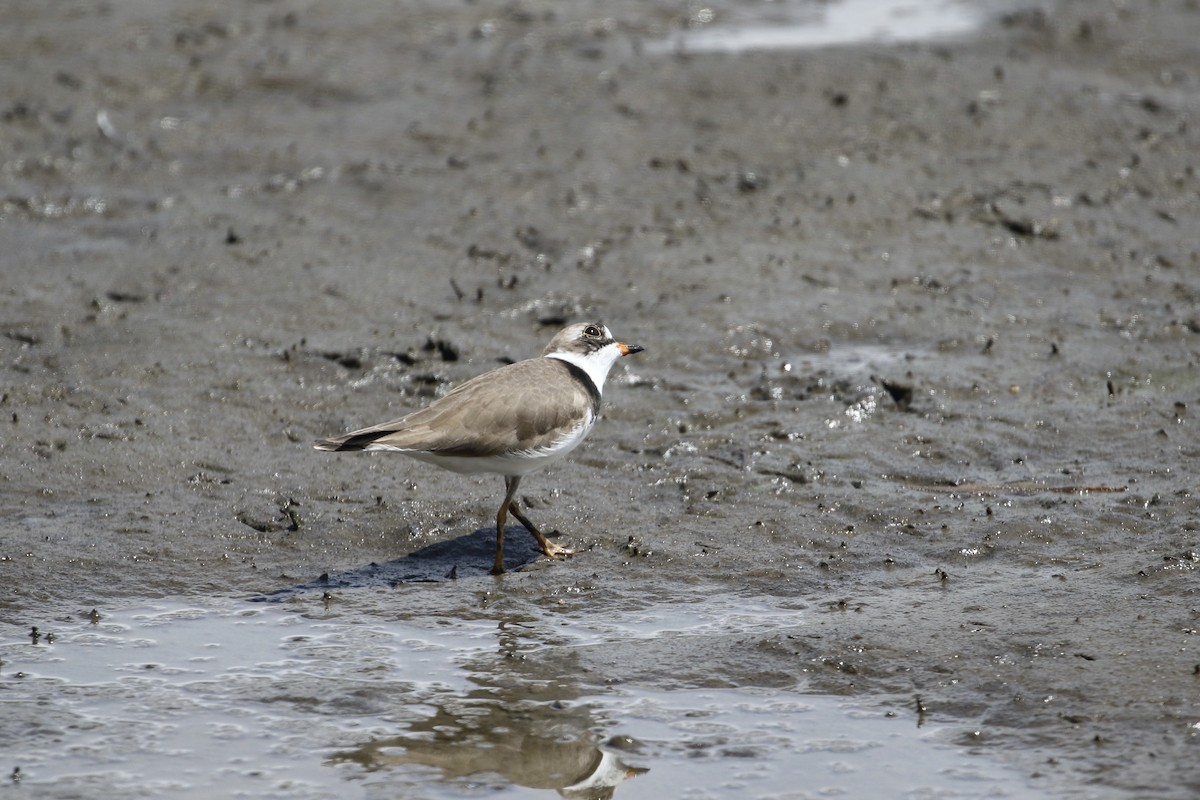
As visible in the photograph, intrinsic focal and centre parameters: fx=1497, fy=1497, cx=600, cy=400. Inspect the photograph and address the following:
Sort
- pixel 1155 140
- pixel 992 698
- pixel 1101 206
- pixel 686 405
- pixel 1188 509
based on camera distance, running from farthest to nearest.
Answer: pixel 1155 140 < pixel 1101 206 < pixel 686 405 < pixel 1188 509 < pixel 992 698

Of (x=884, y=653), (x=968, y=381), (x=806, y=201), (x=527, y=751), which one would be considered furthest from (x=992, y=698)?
(x=806, y=201)

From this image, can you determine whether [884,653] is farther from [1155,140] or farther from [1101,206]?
[1155,140]

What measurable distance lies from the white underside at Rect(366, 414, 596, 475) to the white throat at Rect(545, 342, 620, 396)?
589 millimetres

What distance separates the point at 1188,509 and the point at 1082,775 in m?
2.96

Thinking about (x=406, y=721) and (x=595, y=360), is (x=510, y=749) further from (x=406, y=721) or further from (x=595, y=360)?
(x=595, y=360)

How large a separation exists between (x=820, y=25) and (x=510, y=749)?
11797 millimetres

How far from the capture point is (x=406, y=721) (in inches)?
265

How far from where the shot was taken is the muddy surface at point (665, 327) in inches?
303

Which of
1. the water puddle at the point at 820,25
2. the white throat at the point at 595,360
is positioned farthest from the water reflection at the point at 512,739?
the water puddle at the point at 820,25

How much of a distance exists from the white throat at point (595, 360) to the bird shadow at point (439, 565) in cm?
102

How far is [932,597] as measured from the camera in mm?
7758

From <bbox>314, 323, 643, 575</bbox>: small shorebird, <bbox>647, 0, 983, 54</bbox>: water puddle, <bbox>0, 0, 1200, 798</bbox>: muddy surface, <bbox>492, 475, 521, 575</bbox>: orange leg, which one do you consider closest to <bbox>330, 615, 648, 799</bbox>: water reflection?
<bbox>0, 0, 1200, 798</bbox>: muddy surface

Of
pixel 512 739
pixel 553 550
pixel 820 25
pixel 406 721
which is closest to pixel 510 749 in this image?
pixel 512 739

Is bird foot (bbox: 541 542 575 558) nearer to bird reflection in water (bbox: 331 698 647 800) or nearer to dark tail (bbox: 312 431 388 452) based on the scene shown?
dark tail (bbox: 312 431 388 452)
